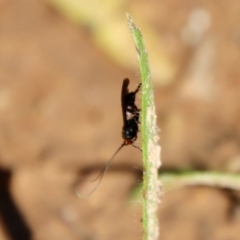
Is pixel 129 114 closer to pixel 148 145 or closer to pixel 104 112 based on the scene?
pixel 148 145

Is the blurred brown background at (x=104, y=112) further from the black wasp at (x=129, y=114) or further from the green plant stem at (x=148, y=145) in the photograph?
the green plant stem at (x=148, y=145)

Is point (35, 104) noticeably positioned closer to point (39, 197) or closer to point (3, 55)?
point (3, 55)

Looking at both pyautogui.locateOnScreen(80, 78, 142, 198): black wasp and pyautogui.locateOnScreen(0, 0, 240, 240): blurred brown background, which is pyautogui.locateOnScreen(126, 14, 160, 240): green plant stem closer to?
pyautogui.locateOnScreen(80, 78, 142, 198): black wasp

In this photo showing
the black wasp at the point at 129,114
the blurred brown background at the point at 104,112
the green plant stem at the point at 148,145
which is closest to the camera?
the green plant stem at the point at 148,145

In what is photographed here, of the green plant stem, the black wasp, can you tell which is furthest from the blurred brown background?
the green plant stem

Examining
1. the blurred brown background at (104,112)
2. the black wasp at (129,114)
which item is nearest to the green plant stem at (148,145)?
the black wasp at (129,114)

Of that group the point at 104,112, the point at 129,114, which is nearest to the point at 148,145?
the point at 129,114

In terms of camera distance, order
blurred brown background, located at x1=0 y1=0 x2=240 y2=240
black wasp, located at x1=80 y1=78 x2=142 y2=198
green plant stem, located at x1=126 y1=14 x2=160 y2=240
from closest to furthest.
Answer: green plant stem, located at x1=126 y1=14 x2=160 y2=240
black wasp, located at x1=80 y1=78 x2=142 y2=198
blurred brown background, located at x1=0 y1=0 x2=240 y2=240

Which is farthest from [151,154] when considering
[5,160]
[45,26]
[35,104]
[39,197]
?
[45,26]
